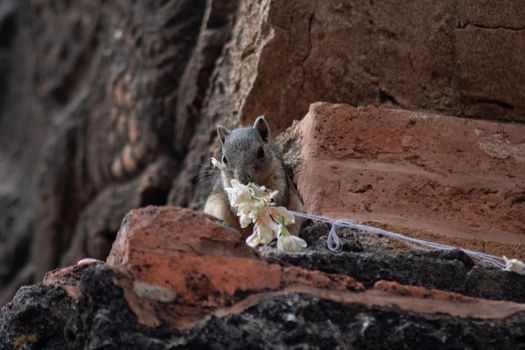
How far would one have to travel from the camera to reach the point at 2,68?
22.4 feet

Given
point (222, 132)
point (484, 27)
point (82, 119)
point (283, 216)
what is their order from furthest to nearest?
point (82, 119) → point (222, 132) → point (484, 27) → point (283, 216)

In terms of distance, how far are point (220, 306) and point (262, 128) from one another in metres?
1.50

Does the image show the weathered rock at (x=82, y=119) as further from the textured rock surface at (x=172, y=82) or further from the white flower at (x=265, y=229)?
the white flower at (x=265, y=229)

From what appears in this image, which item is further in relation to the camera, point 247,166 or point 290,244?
point 247,166

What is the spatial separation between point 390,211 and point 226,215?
840 mm

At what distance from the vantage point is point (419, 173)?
3031 millimetres

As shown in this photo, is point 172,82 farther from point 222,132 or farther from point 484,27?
point 484,27

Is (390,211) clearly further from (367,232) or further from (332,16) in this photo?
(332,16)

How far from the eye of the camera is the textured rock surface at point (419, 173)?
295cm

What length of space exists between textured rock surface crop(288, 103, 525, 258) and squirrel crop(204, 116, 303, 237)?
0.22m

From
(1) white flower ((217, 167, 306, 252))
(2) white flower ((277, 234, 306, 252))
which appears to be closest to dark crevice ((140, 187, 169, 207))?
(1) white flower ((217, 167, 306, 252))

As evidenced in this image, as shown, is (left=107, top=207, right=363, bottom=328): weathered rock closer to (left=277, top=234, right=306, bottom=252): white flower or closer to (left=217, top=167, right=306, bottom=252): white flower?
(left=277, top=234, right=306, bottom=252): white flower

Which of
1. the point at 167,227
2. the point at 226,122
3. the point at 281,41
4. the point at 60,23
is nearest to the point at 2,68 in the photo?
the point at 60,23

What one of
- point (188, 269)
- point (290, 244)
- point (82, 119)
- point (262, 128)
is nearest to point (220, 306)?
point (188, 269)
